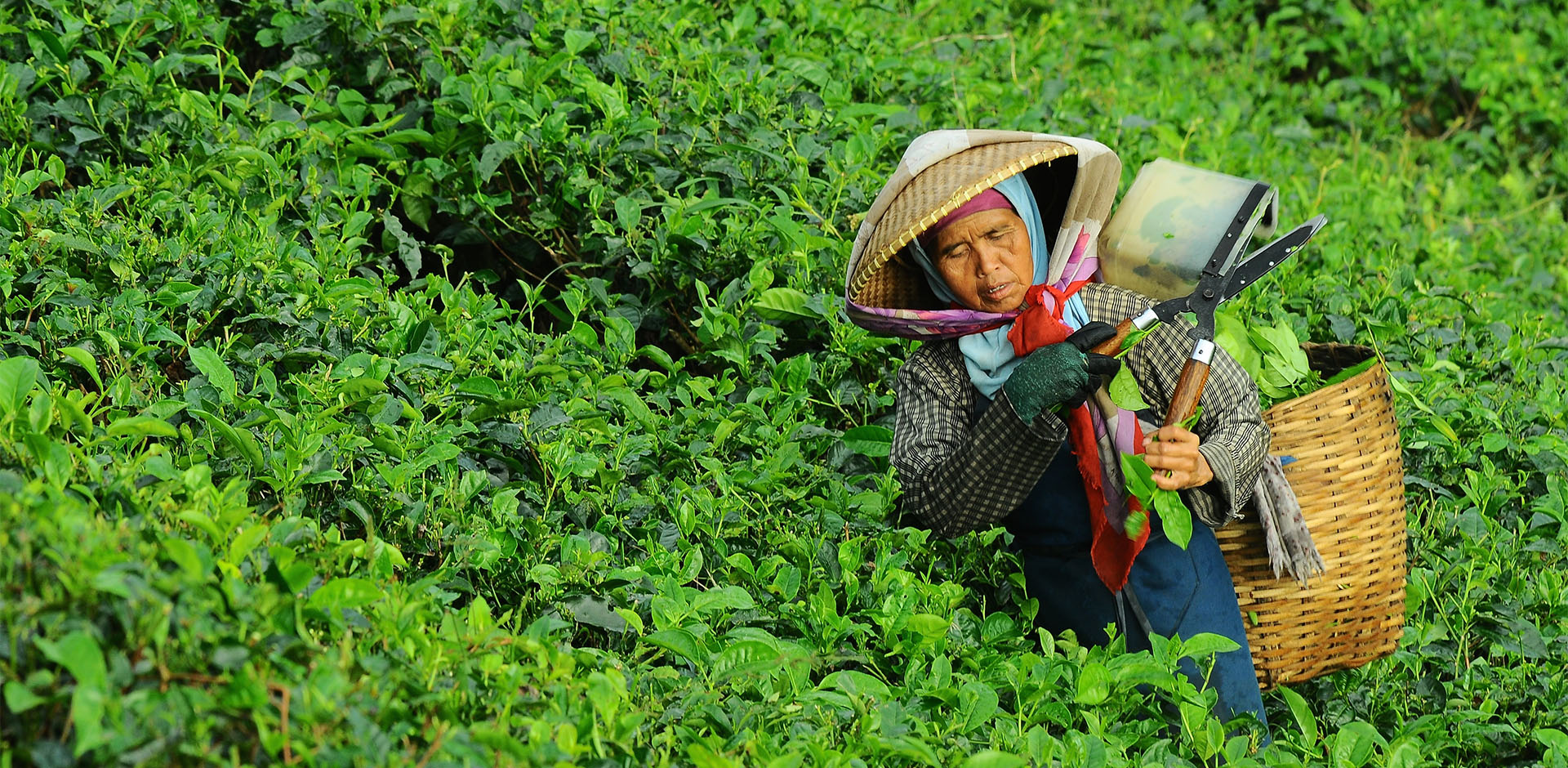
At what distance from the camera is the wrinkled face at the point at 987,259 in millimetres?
2512

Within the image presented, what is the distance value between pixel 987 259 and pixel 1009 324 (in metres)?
0.13

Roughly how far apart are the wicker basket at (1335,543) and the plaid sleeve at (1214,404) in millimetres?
115

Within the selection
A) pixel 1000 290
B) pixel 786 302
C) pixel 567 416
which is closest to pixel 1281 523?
pixel 1000 290

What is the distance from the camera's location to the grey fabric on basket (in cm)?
257

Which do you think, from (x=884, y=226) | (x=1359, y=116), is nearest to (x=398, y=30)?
(x=884, y=226)

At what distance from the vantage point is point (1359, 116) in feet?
18.7

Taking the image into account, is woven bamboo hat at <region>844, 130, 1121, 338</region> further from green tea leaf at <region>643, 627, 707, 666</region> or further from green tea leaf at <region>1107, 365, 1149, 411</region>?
green tea leaf at <region>643, 627, 707, 666</region>

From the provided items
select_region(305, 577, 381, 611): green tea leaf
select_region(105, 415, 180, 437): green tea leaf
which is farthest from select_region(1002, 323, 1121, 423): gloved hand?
select_region(105, 415, 180, 437): green tea leaf

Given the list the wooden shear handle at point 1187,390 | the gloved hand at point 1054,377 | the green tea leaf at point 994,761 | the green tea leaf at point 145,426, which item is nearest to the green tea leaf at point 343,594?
the green tea leaf at point 145,426

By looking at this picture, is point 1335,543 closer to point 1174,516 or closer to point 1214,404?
point 1214,404

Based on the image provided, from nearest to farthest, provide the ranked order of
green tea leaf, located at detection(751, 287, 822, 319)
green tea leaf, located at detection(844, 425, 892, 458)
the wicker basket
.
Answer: the wicker basket, green tea leaf, located at detection(844, 425, 892, 458), green tea leaf, located at detection(751, 287, 822, 319)

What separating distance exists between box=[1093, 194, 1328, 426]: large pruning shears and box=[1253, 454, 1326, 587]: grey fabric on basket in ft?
0.73

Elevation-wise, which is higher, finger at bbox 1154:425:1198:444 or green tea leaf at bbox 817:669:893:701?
finger at bbox 1154:425:1198:444

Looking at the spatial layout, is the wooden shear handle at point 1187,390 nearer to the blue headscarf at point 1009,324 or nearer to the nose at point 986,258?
the blue headscarf at point 1009,324
